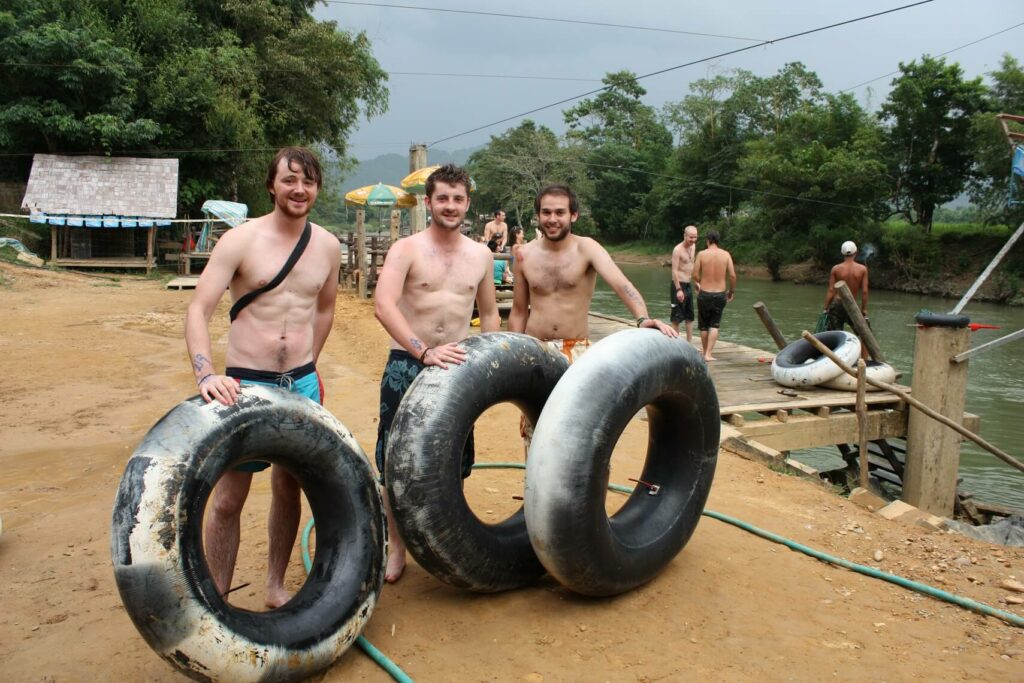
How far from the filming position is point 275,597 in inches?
140

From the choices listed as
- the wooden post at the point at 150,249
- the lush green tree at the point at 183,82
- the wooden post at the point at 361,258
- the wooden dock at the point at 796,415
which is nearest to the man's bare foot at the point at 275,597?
the wooden dock at the point at 796,415

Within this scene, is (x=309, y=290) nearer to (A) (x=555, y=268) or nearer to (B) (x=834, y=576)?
(A) (x=555, y=268)

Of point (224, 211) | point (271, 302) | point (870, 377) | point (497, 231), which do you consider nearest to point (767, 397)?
point (870, 377)

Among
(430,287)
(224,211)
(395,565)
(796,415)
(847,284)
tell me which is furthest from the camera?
(224,211)

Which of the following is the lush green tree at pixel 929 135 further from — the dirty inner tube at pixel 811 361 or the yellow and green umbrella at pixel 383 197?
the dirty inner tube at pixel 811 361

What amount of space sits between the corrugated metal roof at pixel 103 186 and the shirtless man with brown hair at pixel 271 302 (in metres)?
21.2

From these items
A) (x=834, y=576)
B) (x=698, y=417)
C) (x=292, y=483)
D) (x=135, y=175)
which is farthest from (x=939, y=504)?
(x=135, y=175)

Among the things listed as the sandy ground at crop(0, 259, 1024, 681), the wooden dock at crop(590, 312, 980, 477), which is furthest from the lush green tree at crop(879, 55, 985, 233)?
the sandy ground at crop(0, 259, 1024, 681)

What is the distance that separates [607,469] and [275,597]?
1622 millimetres

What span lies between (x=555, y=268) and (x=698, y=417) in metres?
1.14

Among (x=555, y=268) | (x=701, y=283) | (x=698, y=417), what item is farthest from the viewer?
(x=701, y=283)

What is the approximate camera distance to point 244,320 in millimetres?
3301

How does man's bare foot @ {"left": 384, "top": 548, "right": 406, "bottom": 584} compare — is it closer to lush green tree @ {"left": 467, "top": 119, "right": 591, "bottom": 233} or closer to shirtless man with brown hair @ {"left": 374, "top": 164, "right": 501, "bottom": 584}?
shirtless man with brown hair @ {"left": 374, "top": 164, "right": 501, "bottom": 584}

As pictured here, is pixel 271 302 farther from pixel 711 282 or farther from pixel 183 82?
pixel 183 82
